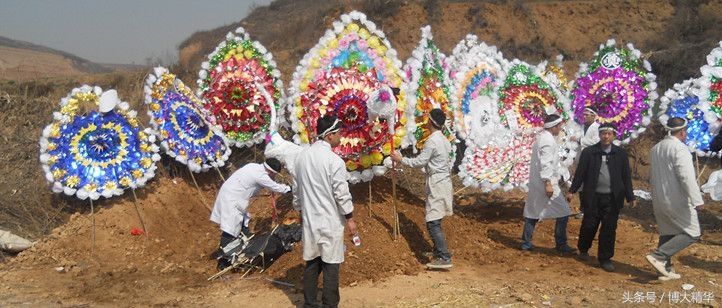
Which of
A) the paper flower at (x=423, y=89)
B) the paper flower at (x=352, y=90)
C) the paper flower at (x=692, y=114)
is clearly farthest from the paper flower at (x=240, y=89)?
the paper flower at (x=692, y=114)

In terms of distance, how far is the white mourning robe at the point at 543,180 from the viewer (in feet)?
21.6

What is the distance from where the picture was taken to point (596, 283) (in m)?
5.89

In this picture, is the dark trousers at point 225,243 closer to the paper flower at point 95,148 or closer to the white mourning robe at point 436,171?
the paper flower at point 95,148

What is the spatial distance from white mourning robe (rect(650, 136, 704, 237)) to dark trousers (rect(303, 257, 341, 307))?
140 inches

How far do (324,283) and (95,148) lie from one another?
4339 millimetres

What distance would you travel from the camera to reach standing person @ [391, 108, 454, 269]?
6227mm

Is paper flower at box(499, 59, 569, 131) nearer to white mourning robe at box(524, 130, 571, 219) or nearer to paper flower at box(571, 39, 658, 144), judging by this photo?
paper flower at box(571, 39, 658, 144)

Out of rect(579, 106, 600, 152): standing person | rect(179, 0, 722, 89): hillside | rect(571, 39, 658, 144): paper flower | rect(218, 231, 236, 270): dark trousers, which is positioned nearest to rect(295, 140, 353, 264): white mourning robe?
rect(218, 231, 236, 270): dark trousers

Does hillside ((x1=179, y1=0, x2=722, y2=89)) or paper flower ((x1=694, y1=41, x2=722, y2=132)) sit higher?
hillside ((x1=179, y1=0, x2=722, y2=89))

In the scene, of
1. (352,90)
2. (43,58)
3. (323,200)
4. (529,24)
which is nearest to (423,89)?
(352,90)

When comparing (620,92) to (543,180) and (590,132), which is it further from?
(543,180)

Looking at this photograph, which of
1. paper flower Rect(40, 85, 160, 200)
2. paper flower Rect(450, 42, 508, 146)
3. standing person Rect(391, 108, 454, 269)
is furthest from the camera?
paper flower Rect(450, 42, 508, 146)

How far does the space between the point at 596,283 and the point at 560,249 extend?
3.83 feet

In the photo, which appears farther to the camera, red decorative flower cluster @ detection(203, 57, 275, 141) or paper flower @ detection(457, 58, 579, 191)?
red decorative flower cluster @ detection(203, 57, 275, 141)
